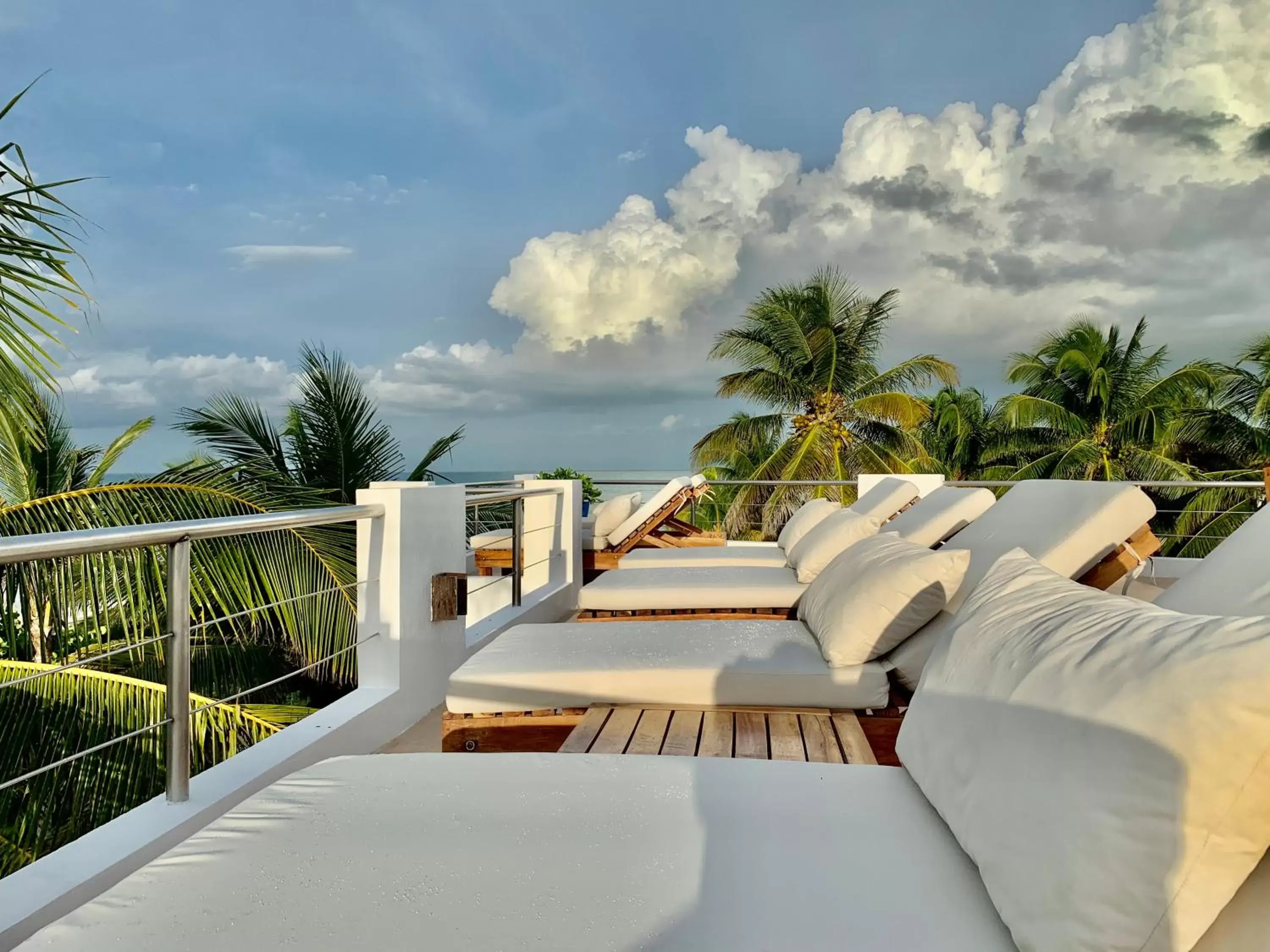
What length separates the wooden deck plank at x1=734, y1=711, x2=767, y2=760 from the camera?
1.72m

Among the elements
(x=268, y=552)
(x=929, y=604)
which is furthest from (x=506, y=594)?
(x=929, y=604)

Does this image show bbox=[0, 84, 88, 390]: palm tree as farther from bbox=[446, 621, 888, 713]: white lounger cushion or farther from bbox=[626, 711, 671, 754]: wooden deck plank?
bbox=[626, 711, 671, 754]: wooden deck plank

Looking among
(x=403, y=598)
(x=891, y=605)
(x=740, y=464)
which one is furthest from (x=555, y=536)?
(x=740, y=464)

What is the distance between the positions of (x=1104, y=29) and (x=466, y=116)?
52.0ft

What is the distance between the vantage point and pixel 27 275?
3244mm

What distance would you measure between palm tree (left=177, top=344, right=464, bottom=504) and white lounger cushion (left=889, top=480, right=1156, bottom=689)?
5902mm

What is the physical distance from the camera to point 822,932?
35.0 inches

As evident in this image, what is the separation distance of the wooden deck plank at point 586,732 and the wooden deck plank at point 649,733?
0.30 feet

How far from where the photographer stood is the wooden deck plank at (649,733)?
5.82 feet

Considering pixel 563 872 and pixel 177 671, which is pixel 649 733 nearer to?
pixel 563 872

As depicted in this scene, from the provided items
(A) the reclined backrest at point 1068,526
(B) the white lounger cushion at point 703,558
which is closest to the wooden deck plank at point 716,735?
(A) the reclined backrest at point 1068,526

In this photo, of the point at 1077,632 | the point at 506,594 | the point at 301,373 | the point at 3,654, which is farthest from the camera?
the point at 301,373

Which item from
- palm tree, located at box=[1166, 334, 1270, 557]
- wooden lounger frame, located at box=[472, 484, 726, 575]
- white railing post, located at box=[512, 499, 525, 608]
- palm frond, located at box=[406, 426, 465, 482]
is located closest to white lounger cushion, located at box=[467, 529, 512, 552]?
wooden lounger frame, located at box=[472, 484, 726, 575]

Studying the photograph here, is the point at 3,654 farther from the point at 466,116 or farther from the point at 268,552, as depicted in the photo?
the point at 466,116
